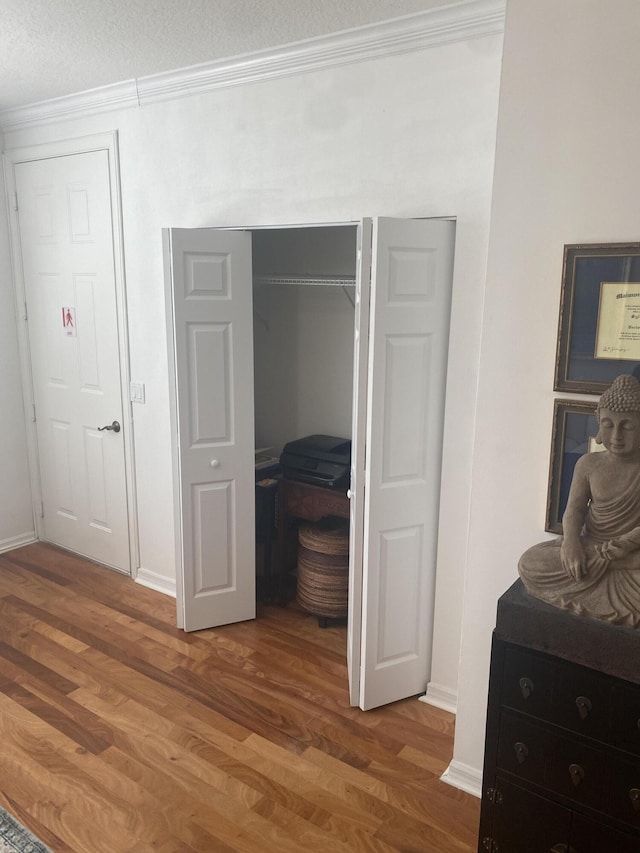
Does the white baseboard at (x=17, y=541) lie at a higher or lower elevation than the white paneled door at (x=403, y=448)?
lower

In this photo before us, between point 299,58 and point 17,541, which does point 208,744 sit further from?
point 299,58

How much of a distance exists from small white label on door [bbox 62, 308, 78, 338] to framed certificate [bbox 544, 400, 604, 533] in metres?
2.92

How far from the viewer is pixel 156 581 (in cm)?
373

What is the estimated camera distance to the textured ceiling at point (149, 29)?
2.27 meters

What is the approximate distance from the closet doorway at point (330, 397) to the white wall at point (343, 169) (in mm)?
88

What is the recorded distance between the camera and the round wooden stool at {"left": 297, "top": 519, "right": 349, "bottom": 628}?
3.22 metres

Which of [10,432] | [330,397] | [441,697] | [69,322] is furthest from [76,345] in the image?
[441,697]

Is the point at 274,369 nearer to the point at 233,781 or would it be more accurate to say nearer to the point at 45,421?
the point at 45,421

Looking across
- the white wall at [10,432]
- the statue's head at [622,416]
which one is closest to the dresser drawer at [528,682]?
the statue's head at [622,416]

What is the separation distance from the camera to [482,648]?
2123 millimetres

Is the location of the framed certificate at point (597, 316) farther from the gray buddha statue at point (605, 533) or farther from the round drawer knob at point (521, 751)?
the round drawer knob at point (521, 751)

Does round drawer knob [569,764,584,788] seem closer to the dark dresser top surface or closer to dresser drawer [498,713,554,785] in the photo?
dresser drawer [498,713,554,785]

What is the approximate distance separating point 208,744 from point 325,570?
1.03m

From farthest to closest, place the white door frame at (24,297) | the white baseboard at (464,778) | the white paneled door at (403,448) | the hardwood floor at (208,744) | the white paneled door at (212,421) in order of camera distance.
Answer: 1. the white door frame at (24,297)
2. the white paneled door at (212,421)
3. the white paneled door at (403,448)
4. the white baseboard at (464,778)
5. the hardwood floor at (208,744)
